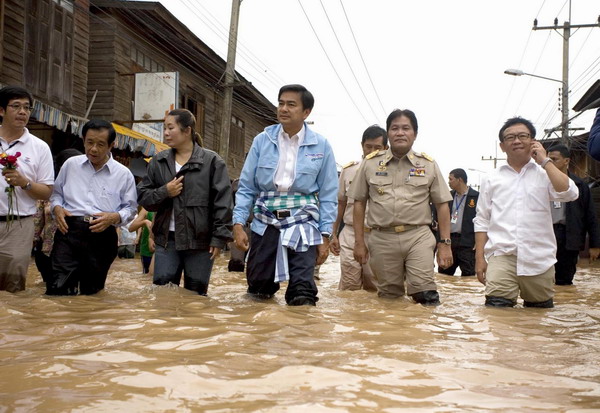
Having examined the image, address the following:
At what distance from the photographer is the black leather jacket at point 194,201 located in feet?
17.1

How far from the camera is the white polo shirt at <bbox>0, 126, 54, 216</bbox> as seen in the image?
4.99m

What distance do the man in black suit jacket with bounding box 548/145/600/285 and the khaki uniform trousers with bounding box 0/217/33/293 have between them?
6.08 m

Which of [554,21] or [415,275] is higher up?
[554,21]

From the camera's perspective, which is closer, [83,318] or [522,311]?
[83,318]

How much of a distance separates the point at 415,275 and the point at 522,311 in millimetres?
932

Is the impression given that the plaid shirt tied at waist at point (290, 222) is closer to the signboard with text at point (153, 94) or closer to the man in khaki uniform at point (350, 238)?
the man in khaki uniform at point (350, 238)

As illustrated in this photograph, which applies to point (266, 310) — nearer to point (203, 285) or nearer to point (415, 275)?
point (203, 285)

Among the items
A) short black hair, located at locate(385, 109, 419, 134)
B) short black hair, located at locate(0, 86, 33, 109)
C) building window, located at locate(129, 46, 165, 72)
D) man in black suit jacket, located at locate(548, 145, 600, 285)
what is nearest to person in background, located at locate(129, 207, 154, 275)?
short black hair, located at locate(0, 86, 33, 109)

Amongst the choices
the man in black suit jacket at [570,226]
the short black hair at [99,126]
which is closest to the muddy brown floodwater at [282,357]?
the short black hair at [99,126]

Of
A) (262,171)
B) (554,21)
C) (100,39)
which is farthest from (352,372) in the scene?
(554,21)

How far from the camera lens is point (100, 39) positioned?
56.6 feet

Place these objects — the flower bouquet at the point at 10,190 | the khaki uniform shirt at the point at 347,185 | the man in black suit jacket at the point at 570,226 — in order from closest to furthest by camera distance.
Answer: the flower bouquet at the point at 10,190 → the khaki uniform shirt at the point at 347,185 → the man in black suit jacket at the point at 570,226

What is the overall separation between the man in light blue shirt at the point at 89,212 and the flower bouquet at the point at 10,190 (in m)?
0.33

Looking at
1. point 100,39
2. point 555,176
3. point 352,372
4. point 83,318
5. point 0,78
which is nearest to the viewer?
point 352,372
